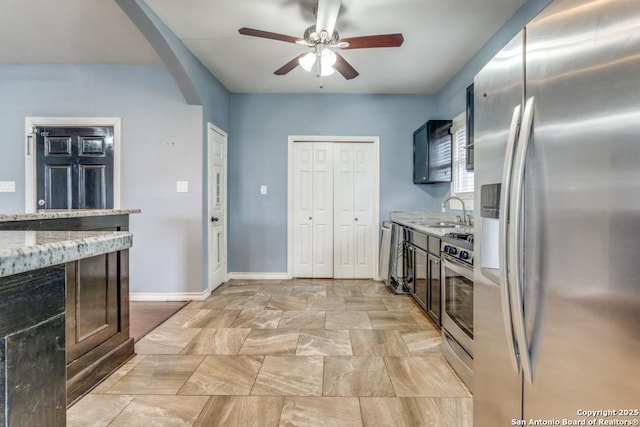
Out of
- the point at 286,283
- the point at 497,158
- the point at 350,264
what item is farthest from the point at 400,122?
the point at 497,158

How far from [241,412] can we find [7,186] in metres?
4.04

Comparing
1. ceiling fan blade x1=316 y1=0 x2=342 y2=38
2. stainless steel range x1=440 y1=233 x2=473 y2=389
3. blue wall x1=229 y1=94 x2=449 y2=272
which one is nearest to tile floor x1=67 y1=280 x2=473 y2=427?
stainless steel range x1=440 y1=233 x2=473 y2=389

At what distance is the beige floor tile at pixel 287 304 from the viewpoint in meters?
3.41

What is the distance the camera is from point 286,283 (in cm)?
443

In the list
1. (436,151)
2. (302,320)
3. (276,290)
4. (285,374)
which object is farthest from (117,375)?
(436,151)

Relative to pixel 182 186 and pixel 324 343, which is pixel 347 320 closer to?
pixel 324 343

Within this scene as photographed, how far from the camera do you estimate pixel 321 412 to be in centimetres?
174

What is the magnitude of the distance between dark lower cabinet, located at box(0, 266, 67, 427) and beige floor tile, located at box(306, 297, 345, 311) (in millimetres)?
2887

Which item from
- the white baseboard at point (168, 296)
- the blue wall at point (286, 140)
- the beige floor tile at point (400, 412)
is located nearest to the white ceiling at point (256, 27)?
the blue wall at point (286, 140)

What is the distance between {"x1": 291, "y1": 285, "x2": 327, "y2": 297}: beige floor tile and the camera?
12.8ft

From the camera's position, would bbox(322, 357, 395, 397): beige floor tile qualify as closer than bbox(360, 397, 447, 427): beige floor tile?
No

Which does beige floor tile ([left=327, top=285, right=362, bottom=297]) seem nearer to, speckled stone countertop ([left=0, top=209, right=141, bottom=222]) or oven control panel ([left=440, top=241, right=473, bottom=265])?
oven control panel ([left=440, top=241, right=473, bottom=265])

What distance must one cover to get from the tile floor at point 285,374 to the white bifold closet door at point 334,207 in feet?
4.54

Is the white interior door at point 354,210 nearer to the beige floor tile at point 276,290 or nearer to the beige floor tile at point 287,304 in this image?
the beige floor tile at point 276,290
